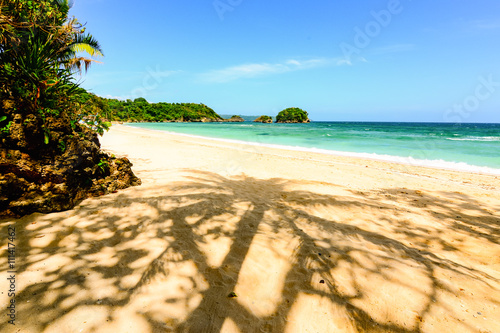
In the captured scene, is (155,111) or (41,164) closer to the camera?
(41,164)

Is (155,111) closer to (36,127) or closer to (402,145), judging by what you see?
(402,145)

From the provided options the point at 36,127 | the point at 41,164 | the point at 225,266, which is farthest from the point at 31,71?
the point at 225,266

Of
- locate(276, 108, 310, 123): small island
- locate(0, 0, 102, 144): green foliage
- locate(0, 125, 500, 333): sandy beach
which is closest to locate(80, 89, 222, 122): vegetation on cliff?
locate(276, 108, 310, 123): small island

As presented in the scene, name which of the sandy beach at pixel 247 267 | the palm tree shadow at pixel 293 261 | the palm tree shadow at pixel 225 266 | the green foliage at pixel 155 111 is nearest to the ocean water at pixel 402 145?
the sandy beach at pixel 247 267

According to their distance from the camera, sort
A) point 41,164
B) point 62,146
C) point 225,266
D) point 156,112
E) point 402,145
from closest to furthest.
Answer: point 225,266
point 41,164
point 62,146
point 402,145
point 156,112

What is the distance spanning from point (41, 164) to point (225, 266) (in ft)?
11.2

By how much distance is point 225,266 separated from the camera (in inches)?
108

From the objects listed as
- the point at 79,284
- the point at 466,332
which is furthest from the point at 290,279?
the point at 79,284

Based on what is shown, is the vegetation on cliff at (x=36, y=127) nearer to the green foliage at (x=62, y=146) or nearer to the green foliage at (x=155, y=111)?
the green foliage at (x=62, y=146)

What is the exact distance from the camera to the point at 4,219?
313 cm

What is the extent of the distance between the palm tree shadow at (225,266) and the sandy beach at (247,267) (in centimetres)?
1

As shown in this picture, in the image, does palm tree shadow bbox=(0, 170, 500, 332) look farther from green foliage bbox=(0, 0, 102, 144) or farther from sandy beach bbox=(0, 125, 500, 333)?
green foliage bbox=(0, 0, 102, 144)

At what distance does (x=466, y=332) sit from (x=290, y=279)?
5.18 feet

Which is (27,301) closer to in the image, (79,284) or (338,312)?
(79,284)
